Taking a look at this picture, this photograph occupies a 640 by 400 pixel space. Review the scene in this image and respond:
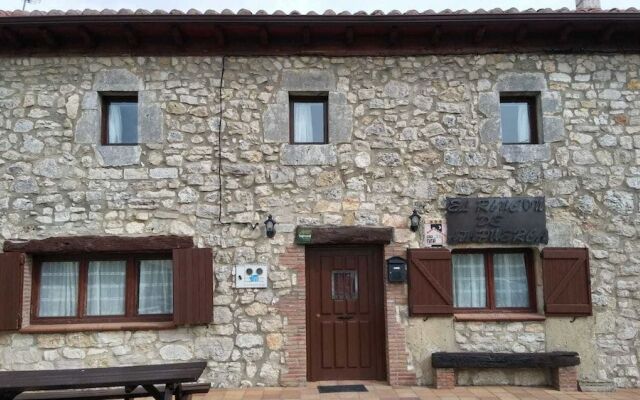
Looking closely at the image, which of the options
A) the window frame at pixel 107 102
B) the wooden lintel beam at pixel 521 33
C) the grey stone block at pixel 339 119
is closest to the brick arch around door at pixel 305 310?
the grey stone block at pixel 339 119

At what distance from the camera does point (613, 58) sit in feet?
23.5

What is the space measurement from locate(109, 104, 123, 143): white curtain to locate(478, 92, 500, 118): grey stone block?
16.0ft

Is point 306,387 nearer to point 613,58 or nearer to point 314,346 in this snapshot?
point 314,346

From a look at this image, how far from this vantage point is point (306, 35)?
22.7 ft

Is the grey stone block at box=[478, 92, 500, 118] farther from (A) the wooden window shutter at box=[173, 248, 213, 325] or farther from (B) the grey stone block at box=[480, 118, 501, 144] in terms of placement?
(A) the wooden window shutter at box=[173, 248, 213, 325]

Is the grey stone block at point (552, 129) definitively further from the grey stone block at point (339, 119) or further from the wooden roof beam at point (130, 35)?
the wooden roof beam at point (130, 35)

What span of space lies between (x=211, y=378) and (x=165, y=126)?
3.31 metres

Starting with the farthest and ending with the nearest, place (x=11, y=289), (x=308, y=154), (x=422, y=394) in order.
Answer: (x=308, y=154), (x=11, y=289), (x=422, y=394)

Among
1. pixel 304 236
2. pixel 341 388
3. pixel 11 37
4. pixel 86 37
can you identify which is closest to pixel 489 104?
pixel 304 236

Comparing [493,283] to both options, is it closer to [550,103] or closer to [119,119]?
[550,103]

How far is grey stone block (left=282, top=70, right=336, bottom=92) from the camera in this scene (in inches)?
278

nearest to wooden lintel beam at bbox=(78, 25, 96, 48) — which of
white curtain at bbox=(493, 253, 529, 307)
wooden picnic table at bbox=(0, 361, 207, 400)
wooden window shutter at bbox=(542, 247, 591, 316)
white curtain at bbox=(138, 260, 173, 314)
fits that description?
white curtain at bbox=(138, 260, 173, 314)

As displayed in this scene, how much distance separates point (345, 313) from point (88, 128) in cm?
416

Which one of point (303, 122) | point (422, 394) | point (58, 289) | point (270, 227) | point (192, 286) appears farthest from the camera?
point (303, 122)
